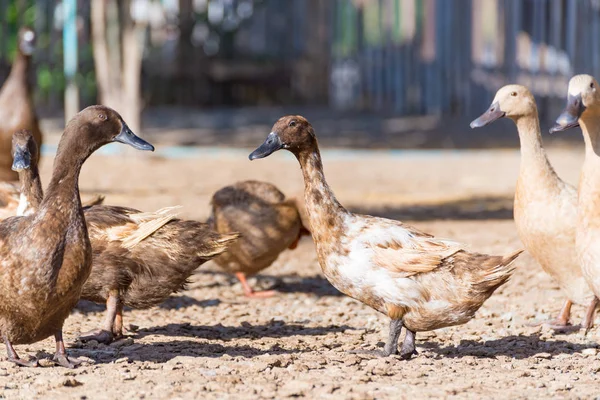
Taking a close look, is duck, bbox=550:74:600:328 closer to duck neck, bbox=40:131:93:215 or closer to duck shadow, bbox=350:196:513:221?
duck neck, bbox=40:131:93:215

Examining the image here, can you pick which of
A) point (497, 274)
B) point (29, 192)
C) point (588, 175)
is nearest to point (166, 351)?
point (29, 192)

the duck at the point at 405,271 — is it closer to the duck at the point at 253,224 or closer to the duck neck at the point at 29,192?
the duck neck at the point at 29,192

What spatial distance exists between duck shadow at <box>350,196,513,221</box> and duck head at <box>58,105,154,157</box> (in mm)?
5292

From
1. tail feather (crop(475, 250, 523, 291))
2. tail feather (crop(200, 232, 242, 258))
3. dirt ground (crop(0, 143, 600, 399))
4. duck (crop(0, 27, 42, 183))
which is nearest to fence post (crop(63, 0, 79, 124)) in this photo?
dirt ground (crop(0, 143, 600, 399))

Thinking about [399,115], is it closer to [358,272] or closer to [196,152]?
[196,152]

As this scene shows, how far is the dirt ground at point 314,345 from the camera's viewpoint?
16.3 feet

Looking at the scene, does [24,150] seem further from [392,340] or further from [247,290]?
[392,340]

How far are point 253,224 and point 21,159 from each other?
2052 mm

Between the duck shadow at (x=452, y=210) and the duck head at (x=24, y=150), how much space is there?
4701mm

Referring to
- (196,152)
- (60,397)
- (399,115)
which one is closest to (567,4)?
(399,115)

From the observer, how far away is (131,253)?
6102mm

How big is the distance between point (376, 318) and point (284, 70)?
18932 mm

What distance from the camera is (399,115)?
22.3 metres

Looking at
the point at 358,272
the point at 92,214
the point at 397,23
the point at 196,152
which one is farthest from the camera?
the point at 397,23
